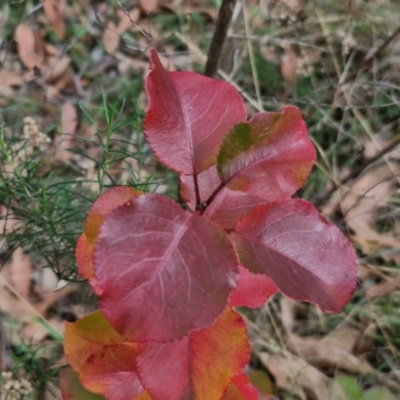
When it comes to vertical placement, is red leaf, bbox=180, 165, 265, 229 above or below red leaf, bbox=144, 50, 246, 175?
below

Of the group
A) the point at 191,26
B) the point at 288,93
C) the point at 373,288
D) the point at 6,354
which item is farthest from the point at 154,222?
the point at 191,26

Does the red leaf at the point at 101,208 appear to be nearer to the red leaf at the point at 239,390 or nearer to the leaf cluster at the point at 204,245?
the leaf cluster at the point at 204,245

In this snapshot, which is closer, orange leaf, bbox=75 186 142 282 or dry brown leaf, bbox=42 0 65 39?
orange leaf, bbox=75 186 142 282

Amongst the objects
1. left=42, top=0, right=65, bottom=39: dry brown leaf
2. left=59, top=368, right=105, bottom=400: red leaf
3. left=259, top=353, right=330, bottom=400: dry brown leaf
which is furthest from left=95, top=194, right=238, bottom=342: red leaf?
left=42, top=0, right=65, bottom=39: dry brown leaf

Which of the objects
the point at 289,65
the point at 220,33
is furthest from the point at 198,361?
the point at 289,65

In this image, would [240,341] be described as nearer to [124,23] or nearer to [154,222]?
[154,222]

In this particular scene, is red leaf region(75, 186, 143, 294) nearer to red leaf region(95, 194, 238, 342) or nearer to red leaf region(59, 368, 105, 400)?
red leaf region(95, 194, 238, 342)
